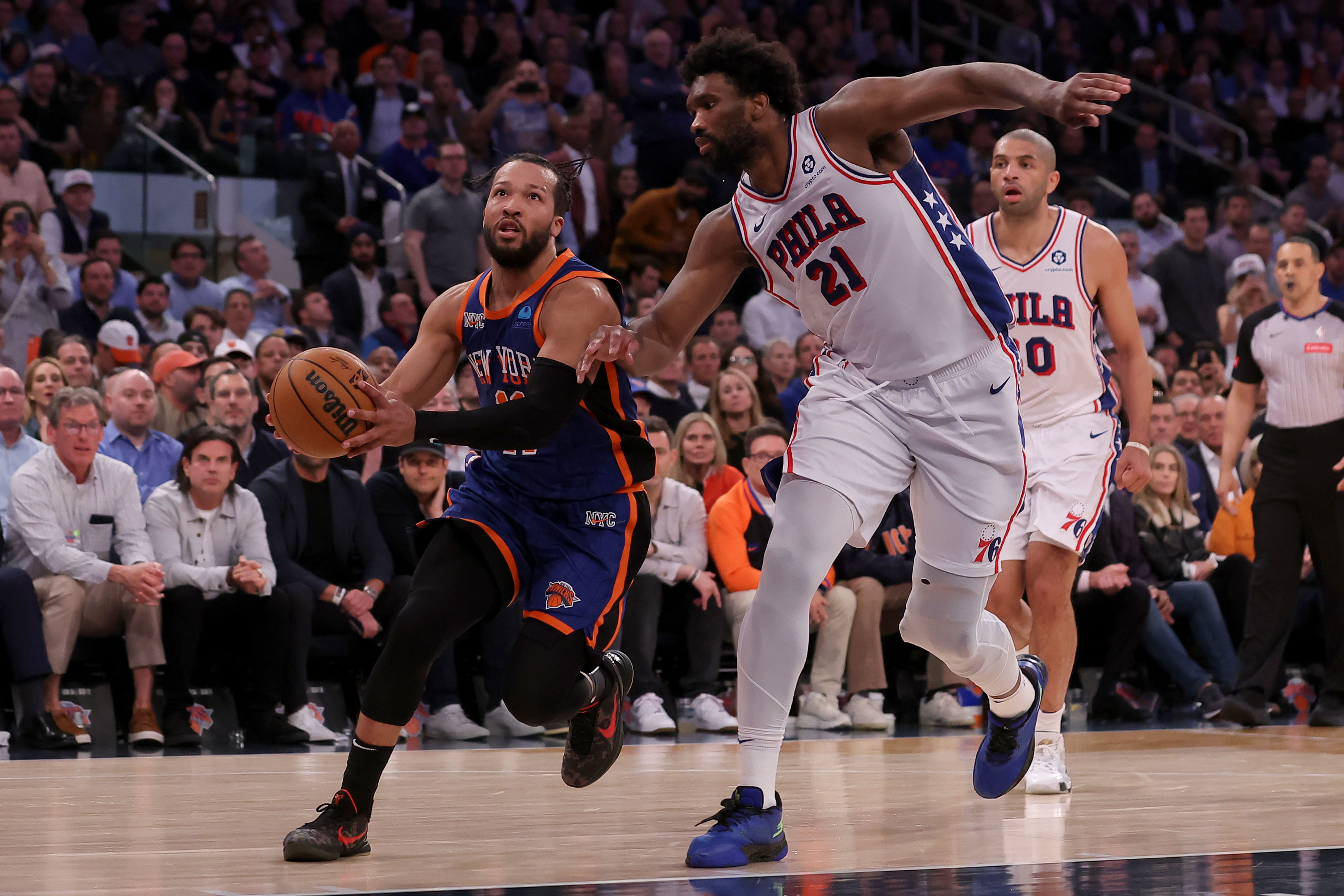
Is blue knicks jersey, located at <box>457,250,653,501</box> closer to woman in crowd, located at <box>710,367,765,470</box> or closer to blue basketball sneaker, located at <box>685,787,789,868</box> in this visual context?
blue basketball sneaker, located at <box>685,787,789,868</box>

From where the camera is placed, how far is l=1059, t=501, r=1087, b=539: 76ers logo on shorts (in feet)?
18.3

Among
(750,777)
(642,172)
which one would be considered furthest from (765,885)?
(642,172)

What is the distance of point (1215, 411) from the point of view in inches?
433

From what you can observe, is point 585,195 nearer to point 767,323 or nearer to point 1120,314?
point 767,323

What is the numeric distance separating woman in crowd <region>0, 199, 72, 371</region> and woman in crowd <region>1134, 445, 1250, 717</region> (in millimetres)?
6843

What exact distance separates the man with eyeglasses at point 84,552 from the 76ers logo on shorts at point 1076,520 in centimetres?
414

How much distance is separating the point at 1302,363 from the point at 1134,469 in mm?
3310

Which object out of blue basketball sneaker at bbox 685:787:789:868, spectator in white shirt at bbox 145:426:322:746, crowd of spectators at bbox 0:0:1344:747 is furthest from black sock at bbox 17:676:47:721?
blue basketball sneaker at bbox 685:787:789:868

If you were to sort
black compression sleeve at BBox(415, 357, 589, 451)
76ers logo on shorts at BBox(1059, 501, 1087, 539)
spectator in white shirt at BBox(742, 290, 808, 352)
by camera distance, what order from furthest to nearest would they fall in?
spectator in white shirt at BBox(742, 290, 808, 352), 76ers logo on shorts at BBox(1059, 501, 1087, 539), black compression sleeve at BBox(415, 357, 589, 451)

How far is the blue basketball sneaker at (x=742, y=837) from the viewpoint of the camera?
384cm

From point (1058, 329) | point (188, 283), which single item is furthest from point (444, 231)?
point (1058, 329)

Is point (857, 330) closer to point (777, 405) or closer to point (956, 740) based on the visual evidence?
point (956, 740)

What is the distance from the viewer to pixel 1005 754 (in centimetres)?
487

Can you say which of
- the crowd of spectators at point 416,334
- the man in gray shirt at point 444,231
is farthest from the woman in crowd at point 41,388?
the man in gray shirt at point 444,231
